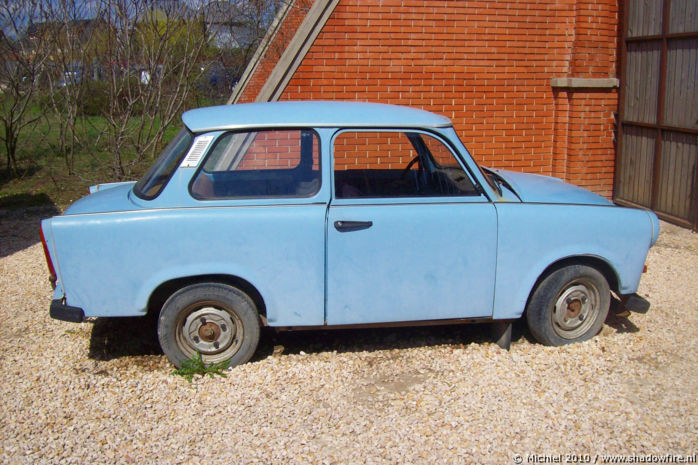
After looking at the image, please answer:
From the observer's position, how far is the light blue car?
4.38m

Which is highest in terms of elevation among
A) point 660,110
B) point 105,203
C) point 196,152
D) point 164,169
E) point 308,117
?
point 660,110

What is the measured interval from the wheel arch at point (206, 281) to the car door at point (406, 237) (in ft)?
1.69

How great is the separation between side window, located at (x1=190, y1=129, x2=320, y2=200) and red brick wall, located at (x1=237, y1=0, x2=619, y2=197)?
4036 mm

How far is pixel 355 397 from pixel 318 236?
1073 millimetres

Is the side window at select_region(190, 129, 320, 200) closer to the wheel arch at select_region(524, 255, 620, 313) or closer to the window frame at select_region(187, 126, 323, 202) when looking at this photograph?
the window frame at select_region(187, 126, 323, 202)

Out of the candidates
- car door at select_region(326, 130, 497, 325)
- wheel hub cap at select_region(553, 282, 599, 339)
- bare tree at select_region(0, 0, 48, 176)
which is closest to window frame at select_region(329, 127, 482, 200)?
car door at select_region(326, 130, 497, 325)

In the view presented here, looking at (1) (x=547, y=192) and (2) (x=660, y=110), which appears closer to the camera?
(1) (x=547, y=192)

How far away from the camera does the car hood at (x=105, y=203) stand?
4477 mm

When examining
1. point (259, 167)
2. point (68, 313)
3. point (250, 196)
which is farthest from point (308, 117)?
point (68, 313)

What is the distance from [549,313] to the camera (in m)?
4.88

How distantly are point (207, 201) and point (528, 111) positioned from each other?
6.05 meters

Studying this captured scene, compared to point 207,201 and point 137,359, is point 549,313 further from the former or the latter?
point 137,359

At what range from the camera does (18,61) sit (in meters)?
11.7

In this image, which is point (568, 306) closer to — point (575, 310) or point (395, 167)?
point (575, 310)
